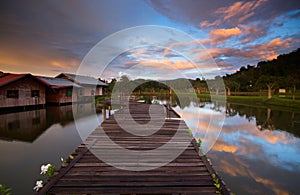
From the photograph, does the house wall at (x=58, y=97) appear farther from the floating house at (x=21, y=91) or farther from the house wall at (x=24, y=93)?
the house wall at (x=24, y=93)

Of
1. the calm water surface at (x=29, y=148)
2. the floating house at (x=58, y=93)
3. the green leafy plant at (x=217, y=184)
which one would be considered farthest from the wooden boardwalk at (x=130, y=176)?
the floating house at (x=58, y=93)

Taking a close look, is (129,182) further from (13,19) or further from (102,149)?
(13,19)

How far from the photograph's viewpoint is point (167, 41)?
1363 centimetres

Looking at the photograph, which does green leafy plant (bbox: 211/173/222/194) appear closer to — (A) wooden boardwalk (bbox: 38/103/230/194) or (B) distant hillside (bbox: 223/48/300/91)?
(A) wooden boardwalk (bbox: 38/103/230/194)

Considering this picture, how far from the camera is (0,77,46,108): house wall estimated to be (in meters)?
15.1

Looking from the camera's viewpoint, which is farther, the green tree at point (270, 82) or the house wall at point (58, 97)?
the green tree at point (270, 82)

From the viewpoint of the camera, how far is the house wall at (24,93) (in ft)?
49.7

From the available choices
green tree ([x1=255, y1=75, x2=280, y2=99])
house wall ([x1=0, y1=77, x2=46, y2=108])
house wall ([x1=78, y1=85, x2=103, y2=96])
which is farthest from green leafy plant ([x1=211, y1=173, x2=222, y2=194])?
green tree ([x1=255, y1=75, x2=280, y2=99])

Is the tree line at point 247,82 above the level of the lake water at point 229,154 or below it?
above

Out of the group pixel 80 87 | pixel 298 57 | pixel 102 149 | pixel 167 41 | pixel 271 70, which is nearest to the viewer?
pixel 102 149

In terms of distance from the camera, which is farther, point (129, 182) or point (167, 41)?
point (167, 41)

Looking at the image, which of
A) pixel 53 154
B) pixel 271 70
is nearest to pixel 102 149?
pixel 53 154

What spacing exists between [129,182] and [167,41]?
1217 cm

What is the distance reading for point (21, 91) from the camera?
54.8 feet
